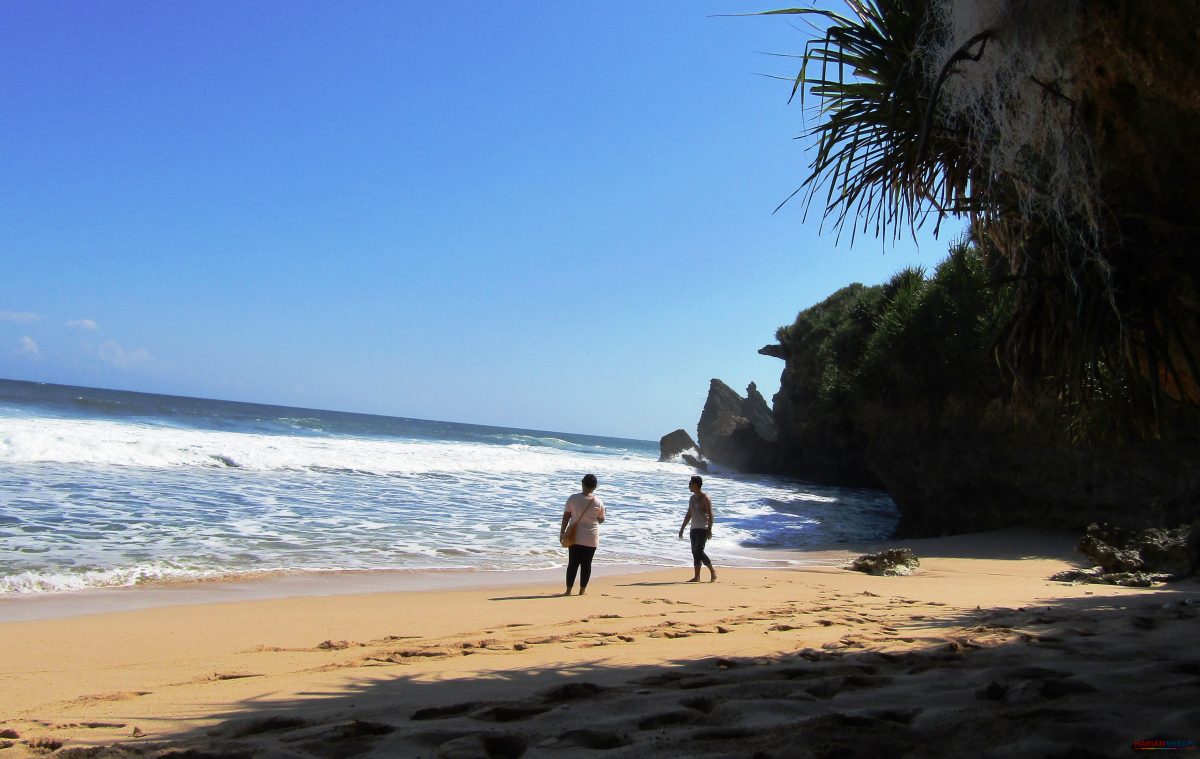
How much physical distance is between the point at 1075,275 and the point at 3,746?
15.9 ft

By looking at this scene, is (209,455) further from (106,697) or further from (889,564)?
(106,697)

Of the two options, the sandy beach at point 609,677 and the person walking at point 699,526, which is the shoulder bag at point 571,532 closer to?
the sandy beach at point 609,677

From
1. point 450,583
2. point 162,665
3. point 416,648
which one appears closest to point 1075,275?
point 416,648

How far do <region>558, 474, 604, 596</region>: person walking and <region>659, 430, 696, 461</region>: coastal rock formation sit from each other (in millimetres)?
40370

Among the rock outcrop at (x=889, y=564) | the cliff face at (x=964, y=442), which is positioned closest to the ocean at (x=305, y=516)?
the rock outcrop at (x=889, y=564)

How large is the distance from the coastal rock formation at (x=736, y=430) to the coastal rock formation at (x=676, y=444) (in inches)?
49.5

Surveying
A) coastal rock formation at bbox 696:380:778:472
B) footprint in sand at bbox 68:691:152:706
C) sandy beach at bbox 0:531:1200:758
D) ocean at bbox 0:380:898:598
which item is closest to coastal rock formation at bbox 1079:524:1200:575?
sandy beach at bbox 0:531:1200:758

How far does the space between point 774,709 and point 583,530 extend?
18.5 feet

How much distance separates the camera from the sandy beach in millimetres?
2734

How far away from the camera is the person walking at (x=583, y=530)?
8.57m

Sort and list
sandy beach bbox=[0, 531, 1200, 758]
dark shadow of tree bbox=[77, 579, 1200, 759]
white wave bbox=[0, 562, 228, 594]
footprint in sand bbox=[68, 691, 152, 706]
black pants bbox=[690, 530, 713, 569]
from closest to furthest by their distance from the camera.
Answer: dark shadow of tree bbox=[77, 579, 1200, 759], sandy beach bbox=[0, 531, 1200, 758], footprint in sand bbox=[68, 691, 152, 706], white wave bbox=[0, 562, 228, 594], black pants bbox=[690, 530, 713, 569]

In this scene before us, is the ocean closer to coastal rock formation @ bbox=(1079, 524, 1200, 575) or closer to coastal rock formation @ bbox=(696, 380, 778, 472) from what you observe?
coastal rock formation @ bbox=(1079, 524, 1200, 575)

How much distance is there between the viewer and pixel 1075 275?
3404 millimetres

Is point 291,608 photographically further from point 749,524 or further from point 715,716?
point 749,524
